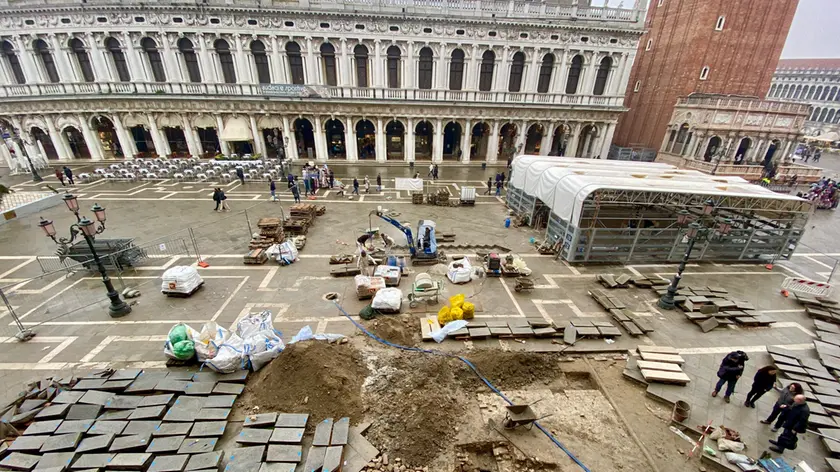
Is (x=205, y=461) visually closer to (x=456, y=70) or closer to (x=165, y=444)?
(x=165, y=444)

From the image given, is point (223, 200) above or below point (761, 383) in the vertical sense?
above

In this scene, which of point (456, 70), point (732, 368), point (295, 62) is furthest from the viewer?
A: point (456, 70)

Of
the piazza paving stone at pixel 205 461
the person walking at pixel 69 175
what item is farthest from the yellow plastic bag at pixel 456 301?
the person walking at pixel 69 175

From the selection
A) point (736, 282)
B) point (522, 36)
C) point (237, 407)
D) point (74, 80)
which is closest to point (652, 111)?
point (522, 36)

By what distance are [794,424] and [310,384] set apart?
10745 millimetres

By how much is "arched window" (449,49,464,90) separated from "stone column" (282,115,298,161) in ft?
54.8

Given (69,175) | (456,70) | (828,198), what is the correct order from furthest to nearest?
1. (456,70)
2. (828,198)
3. (69,175)

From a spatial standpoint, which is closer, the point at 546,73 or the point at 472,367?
the point at 472,367

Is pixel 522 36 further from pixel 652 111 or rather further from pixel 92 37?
pixel 92 37

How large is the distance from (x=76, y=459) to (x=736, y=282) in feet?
73.0

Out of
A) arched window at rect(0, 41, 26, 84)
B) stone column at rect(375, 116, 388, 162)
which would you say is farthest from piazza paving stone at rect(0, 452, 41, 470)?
arched window at rect(0, 41, 26, 84)

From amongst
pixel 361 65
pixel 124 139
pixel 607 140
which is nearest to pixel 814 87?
pixel 607 140

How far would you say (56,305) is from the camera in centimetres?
1145

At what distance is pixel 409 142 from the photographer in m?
33.9
